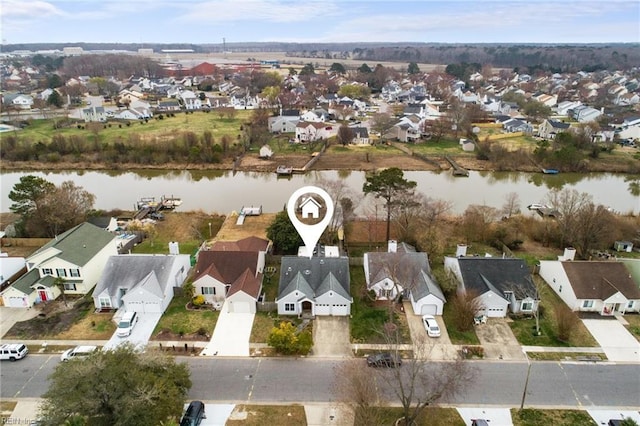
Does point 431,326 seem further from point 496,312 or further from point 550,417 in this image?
point 550,417

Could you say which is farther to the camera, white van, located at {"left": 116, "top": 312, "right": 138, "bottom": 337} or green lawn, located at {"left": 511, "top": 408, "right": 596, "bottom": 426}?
white van, located at {"left": 116, "top": 312, "right": 138, "bottom": 337}

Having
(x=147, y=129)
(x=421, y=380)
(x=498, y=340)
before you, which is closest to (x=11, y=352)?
(x=421, y=380)

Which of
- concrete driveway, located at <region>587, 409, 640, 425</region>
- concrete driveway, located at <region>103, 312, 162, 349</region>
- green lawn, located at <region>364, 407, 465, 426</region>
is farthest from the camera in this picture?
concrete driveway, located at <region>103, 312, 162, 349</region>

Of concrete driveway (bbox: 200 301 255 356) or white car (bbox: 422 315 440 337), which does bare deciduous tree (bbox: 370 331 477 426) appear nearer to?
white car (bbox: 422 315 440 337)

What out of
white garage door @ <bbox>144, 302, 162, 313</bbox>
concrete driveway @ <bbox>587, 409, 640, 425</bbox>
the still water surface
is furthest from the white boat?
white garage door @ <bbox>144, 302, 162, 313</bbox>

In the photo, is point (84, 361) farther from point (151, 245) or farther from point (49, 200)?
point (49, 200)

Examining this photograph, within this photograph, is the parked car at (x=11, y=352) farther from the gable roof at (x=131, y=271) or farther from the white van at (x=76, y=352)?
the gable roof at (x=131, y=271)
